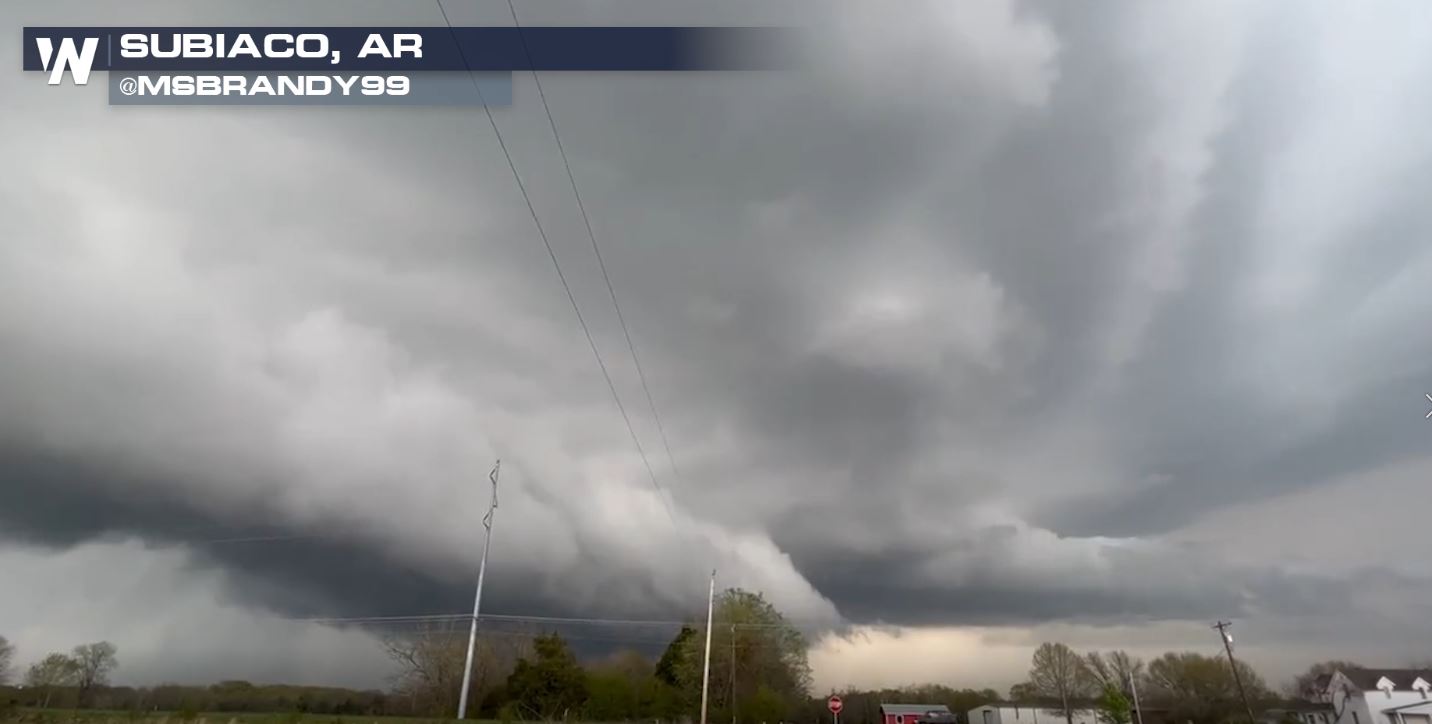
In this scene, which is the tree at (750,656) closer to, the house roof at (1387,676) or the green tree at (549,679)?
the green tree at (549,679)

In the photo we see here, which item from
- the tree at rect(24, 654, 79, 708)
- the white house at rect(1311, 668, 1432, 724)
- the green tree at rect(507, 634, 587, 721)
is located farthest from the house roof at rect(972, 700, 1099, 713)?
the tree at rect(24, 654, 79, 708)

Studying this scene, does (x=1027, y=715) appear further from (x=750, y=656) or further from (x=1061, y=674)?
(x=750, y=656)

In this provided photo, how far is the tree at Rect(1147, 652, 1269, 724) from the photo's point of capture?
84.2 metres

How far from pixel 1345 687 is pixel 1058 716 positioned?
30.1 m

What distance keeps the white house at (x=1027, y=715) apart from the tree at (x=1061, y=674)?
1.28m

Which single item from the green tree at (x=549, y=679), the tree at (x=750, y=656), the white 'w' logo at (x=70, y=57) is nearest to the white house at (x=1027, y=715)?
the tree at (x=750, y=656)

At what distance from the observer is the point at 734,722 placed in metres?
59.2

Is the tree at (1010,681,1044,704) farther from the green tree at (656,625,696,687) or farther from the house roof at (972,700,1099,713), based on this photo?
the green tree at (656,625,696,687)

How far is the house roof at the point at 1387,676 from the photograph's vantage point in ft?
287

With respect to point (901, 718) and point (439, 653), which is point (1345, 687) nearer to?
point (901, 718)

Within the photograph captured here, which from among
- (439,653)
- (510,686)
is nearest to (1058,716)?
(510,686)

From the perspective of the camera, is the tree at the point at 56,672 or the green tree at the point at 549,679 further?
the green tree at the point at 549,679

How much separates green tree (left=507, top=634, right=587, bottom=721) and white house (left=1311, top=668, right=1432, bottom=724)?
78073mm

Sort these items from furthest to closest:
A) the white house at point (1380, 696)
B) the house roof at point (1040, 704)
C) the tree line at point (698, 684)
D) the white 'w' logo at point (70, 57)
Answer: the house roof at point (1040, 704) → the white house at point (1380, 696) → the tree line at point (698, 684) → the white 'w' logo at point (70, 57)
